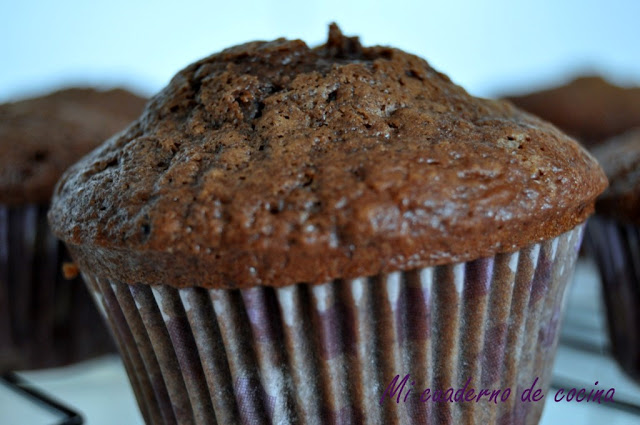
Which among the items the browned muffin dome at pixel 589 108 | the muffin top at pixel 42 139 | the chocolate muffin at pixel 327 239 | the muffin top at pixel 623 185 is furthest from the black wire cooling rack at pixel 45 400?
the browned muffin dome at pixel 589 108

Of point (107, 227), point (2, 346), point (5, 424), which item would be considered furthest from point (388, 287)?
point (5, 424)

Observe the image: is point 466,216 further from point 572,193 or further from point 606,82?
point 606,82

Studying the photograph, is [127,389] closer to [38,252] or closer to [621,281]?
[38,252]

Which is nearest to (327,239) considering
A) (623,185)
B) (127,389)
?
(623,185)

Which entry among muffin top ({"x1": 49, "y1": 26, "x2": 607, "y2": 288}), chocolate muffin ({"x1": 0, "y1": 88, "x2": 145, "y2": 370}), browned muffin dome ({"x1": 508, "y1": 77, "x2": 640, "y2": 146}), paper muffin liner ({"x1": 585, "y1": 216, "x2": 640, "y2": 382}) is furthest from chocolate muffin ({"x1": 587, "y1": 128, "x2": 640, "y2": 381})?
chocolate muffin ({"x1": 0, "y1": 88, "x2": 145, "y2": 370})

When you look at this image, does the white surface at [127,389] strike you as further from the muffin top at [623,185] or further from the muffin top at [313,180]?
the muffin top at [313,180]

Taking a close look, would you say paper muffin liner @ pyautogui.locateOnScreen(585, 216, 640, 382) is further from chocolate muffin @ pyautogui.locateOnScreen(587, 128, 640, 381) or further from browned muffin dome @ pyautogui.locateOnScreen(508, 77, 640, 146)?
browned muffin dome @ pyautogui.locateOnScreen(508, 77, 640, 146)
